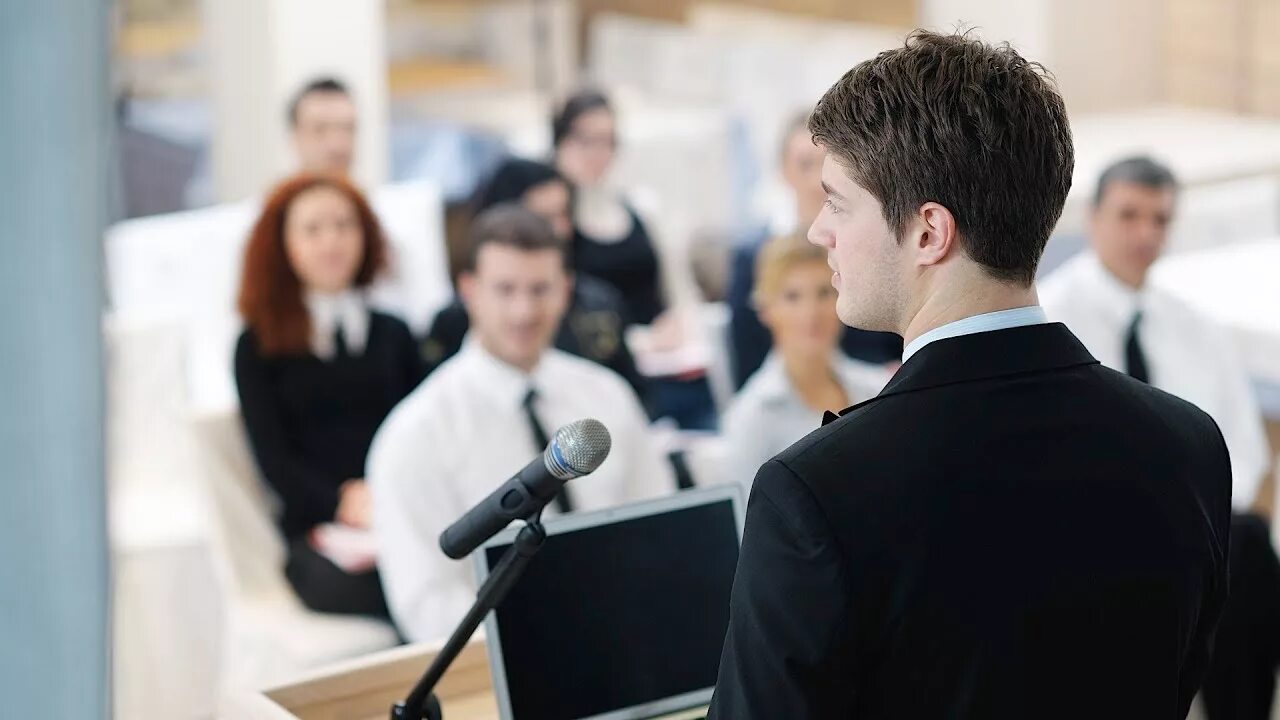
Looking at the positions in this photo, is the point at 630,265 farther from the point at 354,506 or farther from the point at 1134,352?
the point at 1134,352

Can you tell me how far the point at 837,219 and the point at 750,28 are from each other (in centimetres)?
642

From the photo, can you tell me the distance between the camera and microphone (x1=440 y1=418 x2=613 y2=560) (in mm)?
1331

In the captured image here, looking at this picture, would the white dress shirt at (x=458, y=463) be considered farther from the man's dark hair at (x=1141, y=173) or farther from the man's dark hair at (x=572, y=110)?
the man's dark hair at (x=572, y=110)

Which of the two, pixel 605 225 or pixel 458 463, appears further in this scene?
pixel 605 225

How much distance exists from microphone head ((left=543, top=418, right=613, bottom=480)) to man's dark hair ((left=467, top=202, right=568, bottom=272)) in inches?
62.7

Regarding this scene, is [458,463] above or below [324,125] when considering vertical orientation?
below

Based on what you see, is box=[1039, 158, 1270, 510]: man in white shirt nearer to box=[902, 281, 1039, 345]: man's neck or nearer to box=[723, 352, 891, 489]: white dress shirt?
box=[723, 352, 891, 489]: white dress shirt

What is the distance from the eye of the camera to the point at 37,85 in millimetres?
933

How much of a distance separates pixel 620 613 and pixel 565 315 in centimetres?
204

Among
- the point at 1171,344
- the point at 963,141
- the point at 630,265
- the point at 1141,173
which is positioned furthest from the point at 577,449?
the point at 630,265

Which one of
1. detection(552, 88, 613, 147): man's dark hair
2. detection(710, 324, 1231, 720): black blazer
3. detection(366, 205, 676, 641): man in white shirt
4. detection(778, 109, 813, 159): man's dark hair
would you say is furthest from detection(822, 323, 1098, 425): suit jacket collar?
detection(552, 88, 613, 147): man's dark hair

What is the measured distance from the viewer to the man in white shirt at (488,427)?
272 cm

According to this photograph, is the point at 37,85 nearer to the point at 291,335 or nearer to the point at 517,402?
the point at 517,402

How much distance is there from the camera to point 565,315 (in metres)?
3.61
